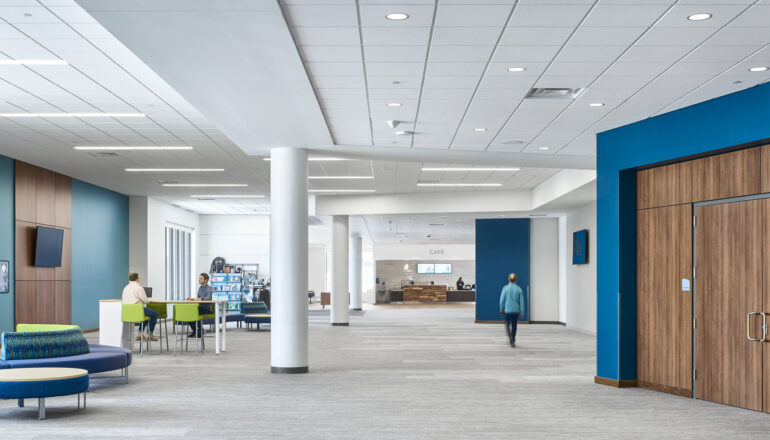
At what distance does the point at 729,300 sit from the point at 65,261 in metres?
15.7

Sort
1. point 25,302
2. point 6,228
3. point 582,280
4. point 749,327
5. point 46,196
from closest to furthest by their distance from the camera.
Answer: point 749,327 → point 6,228 → point 25,302 → point 46,196 → point 582,280

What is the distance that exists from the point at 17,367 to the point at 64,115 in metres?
4.43

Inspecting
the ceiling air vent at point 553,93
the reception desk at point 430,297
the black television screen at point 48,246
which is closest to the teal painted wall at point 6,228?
the black television screen at point 48,246

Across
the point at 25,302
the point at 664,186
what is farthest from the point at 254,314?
the point at 664,186

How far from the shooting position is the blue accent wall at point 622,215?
30.2ft

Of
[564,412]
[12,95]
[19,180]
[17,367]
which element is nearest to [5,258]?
[19,180]

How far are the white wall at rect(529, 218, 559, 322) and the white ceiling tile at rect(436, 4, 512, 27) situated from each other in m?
17.5

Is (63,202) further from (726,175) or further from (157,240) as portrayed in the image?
(726,175)

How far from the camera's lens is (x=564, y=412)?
25.8 feet

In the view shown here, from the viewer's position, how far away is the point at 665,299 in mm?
9531

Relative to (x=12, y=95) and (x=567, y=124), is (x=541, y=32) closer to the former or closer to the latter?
(x=567, y=124)

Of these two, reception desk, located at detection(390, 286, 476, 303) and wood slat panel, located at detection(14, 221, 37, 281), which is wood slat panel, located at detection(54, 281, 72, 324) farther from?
reception desk, located at detection(390, 286, 476, 303)

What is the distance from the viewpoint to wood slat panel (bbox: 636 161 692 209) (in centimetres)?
921

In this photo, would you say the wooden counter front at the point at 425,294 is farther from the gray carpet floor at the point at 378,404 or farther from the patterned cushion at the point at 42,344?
the patterned cushion at the point at 42,344
